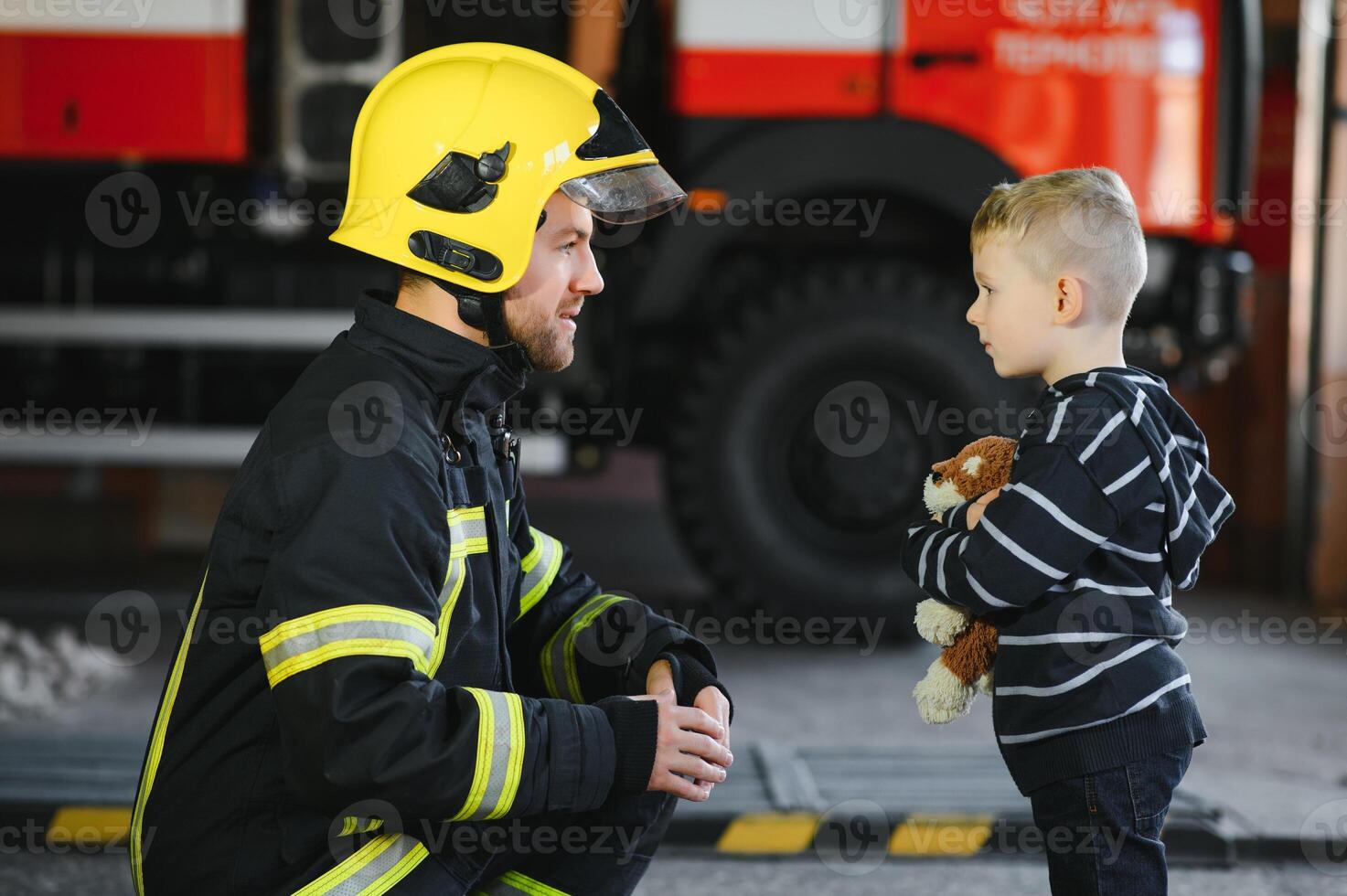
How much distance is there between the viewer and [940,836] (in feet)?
10.3

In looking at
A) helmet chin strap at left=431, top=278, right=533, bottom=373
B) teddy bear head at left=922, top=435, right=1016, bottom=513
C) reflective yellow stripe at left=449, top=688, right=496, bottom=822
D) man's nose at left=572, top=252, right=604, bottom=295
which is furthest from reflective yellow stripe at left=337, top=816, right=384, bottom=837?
teddy bear head at left=922, top=435, right=1016, bottom=513

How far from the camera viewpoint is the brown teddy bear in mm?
2086

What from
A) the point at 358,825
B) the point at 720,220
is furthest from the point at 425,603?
the point at 720,220

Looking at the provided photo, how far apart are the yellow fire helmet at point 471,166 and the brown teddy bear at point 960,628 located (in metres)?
0.64

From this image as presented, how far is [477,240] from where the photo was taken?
1941 mm

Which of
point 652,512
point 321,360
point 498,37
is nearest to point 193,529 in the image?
point 652,512

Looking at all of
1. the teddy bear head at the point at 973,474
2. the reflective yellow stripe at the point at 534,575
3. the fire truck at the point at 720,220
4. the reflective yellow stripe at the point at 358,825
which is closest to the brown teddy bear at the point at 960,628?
the teddy bear head at the point at 973,474

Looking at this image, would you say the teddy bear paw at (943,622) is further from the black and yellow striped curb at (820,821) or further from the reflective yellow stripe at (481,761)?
the black and yellow striped curb at (820,821)

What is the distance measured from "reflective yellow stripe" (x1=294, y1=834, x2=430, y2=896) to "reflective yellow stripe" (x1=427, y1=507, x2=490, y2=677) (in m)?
0.23

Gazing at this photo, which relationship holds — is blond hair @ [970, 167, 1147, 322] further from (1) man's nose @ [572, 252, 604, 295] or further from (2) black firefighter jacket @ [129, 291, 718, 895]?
(2) black firefighter jacket @ [129, 291, 718, 895]

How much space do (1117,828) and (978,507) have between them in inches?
19.2

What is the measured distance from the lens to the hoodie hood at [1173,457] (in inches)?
76.7

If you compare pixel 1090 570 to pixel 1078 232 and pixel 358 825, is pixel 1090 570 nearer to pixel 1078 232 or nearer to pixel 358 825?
pixel 1078 232

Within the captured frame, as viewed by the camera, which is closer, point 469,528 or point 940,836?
point 469,528
